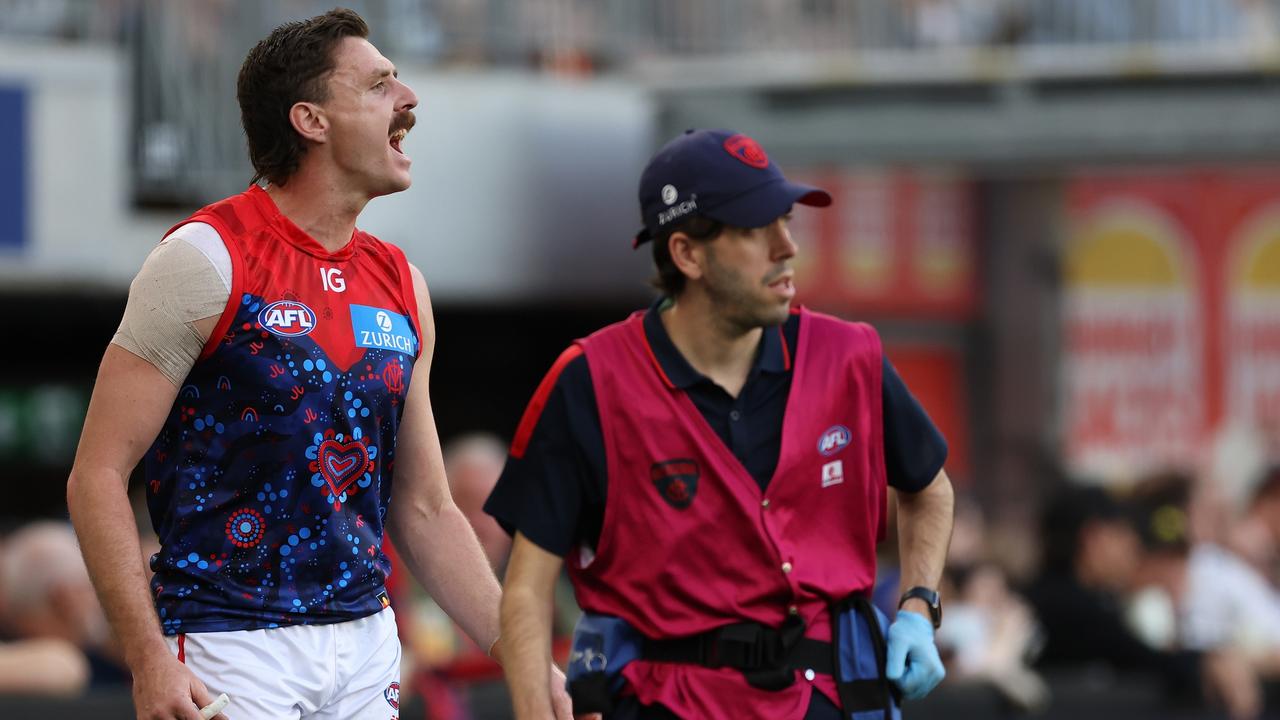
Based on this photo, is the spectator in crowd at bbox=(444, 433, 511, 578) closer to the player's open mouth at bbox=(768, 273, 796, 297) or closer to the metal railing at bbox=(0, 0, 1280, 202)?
the metal railing at bbox=(0, 0, 1280, 202)

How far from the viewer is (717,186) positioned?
14.9 feet

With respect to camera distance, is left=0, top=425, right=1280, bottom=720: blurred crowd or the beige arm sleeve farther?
left=0, top=425, right=1280, bottom=720: blurred crowd

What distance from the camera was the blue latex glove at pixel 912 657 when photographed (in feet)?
14.7

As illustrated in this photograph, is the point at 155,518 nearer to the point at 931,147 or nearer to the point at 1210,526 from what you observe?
the point at 1210,526

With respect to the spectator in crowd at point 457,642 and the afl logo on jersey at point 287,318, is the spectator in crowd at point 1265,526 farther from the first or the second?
the afl logo on jersey at point 287,318

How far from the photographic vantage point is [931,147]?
13.5 m

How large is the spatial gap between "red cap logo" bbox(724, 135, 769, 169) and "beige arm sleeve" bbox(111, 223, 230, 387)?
3.82ft

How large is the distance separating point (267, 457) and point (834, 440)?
125 cm

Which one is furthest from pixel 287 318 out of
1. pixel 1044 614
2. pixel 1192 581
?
pixel 1192 581

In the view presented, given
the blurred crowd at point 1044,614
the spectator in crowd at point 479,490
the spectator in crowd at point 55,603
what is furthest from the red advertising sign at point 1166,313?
the spectator in crowd at point 55,603

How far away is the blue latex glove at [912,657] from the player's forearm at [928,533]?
0.15m

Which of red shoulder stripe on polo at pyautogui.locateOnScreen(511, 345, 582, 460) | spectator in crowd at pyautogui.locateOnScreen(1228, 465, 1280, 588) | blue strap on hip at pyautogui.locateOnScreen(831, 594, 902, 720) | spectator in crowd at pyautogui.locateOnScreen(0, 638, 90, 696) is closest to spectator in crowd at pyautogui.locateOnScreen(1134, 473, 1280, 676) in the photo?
spectator in crowd at pyautogui.locateOnScreen(1228, 465, 1280, 588)

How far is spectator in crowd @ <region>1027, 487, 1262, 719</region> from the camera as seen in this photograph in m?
8.75

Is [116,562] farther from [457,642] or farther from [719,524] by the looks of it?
[457,642]
